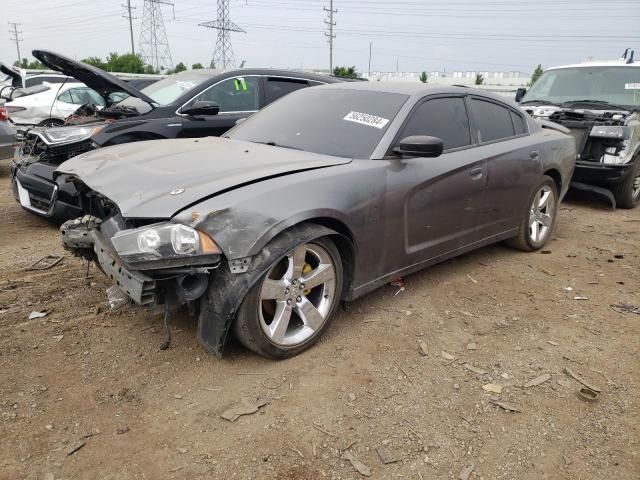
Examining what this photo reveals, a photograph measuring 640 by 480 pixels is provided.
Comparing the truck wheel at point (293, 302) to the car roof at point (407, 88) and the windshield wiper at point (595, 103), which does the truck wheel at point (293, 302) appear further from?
the windshield wiper at point (595, 103)

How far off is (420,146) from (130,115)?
3747 millimetres

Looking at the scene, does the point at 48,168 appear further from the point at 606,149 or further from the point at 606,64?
the point at 606,64

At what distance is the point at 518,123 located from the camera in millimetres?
4883

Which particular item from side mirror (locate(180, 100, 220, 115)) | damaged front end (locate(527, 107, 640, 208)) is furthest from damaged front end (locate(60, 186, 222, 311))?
damaged front end (locate(527, 107, 640, 208))

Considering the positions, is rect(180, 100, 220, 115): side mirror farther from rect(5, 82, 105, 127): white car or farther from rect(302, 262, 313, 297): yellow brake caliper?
rect(5, 82, 105, 127): white car

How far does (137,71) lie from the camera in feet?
149

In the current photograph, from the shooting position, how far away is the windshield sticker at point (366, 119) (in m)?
3.66

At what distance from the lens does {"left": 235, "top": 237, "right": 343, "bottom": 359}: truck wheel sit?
2.81m

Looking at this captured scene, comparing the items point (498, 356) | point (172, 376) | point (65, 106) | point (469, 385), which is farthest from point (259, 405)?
Answer: point (65, 106)

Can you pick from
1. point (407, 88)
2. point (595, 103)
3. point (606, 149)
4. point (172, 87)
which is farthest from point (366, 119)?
point (595, 103)

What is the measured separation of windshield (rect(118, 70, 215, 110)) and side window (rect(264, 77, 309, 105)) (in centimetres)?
71

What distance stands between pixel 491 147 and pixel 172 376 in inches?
121

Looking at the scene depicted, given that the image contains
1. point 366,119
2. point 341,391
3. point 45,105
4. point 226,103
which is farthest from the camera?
point 45,105

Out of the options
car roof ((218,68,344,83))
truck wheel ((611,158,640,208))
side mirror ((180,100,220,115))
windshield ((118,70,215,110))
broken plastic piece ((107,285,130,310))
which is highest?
car roof ((218,68,344,83))
